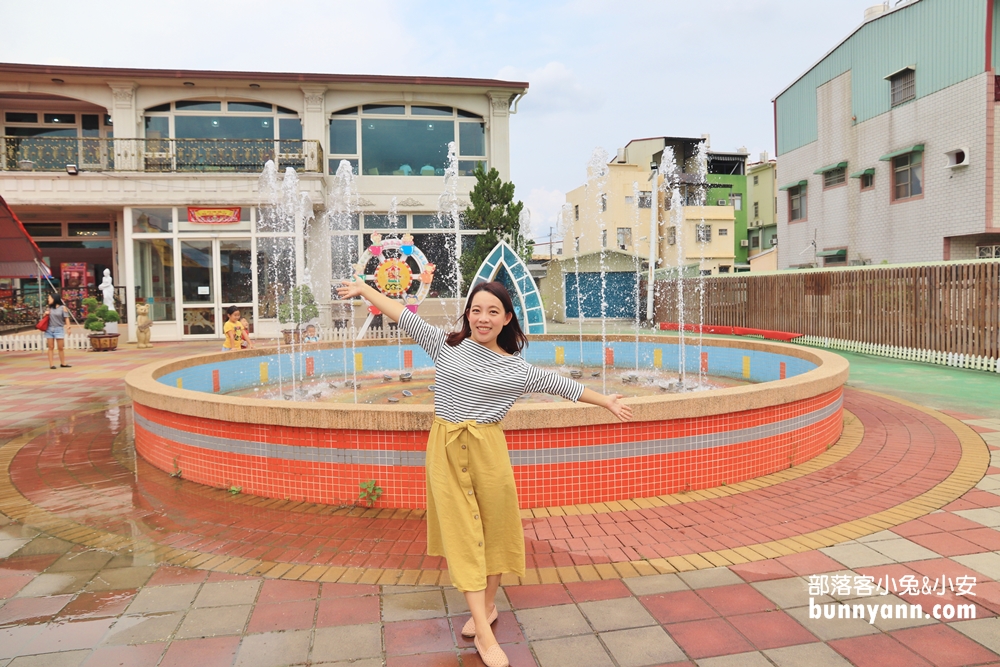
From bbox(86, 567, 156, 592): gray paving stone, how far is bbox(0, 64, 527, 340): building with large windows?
59.1 feet

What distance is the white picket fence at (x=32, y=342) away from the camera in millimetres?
18281

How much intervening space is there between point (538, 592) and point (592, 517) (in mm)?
1137

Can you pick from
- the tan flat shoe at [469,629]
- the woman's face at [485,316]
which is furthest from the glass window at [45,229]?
Result: the tan flat shoe at [469,629]

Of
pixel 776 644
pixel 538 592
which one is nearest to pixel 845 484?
pixel 776 644

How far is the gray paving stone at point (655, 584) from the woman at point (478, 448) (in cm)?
84

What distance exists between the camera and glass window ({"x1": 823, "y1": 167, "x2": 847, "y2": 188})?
77.4 ft

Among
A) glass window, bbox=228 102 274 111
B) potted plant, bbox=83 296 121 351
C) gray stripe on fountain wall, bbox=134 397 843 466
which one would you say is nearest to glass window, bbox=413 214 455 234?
glass window, bbox=228 102 274 111

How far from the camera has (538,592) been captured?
3.38 metres

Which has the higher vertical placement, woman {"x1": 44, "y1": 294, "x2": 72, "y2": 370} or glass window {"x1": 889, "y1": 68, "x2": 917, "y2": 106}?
glass window {"x1": 889, "y1": 68, "x2": 917, "y2": 106}

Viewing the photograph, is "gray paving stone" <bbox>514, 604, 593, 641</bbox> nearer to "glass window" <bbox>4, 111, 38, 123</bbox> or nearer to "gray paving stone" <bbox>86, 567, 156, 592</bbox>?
"gray paving stone" <bbox>86, 567, 156, 592</bbox>

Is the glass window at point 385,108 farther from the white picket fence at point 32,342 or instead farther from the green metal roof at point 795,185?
the green metal roof at point 795,185

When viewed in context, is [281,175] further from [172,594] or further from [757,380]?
[172,594]

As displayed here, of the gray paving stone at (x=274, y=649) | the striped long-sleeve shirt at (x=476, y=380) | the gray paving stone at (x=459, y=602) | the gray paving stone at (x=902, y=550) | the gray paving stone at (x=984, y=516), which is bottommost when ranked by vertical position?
the gray paving stone at (x=274, y=649)

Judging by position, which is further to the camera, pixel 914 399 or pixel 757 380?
pixel 757 380
